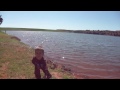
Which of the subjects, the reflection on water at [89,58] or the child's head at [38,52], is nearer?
the child's head at [38,52]

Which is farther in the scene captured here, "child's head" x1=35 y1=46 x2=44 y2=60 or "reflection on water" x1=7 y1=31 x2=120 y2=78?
"reflection on water" x1=7 y1=31 x2=120 y2=78

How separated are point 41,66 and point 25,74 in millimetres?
1103

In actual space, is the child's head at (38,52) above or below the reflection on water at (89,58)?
above

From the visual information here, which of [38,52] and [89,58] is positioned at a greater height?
[38,52]

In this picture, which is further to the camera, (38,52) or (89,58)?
(89,58)

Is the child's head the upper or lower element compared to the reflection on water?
upper
